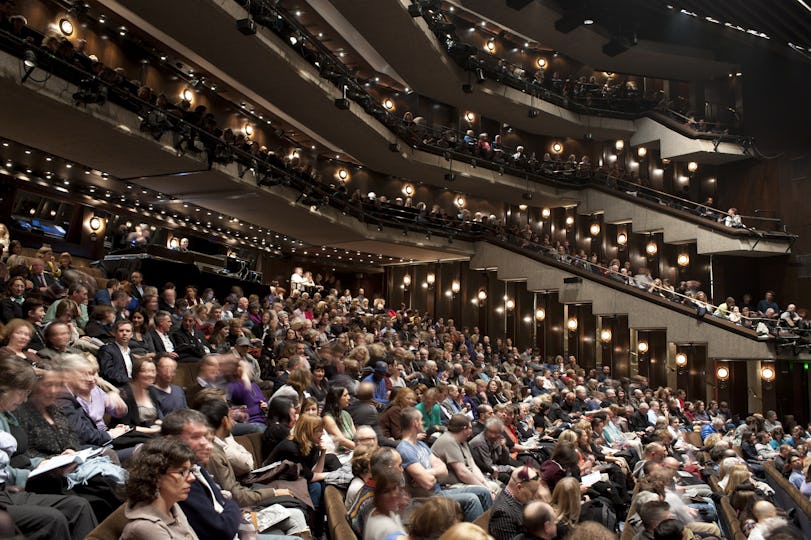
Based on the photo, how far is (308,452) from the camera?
15.0ft

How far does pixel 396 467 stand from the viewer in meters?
3.52

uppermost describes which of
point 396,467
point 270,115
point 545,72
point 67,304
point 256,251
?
point 545,72

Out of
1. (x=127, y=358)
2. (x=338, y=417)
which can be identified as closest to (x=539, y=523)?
(x=338, y=417)

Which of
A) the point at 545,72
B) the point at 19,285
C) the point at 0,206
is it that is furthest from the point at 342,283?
the point at 19,285

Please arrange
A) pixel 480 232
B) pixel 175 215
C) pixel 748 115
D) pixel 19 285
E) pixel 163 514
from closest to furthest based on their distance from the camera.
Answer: pixel 163 514
pixel 19 285
pixel 175 215
pixel 748 115
pixel 480 232

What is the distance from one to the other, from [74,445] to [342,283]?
71.5ft

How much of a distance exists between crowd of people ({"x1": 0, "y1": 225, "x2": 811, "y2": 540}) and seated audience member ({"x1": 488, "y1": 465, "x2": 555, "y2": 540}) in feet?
0.04

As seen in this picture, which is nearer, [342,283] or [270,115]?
[270,115]

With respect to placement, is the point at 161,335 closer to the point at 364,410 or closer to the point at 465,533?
the point at 364,410

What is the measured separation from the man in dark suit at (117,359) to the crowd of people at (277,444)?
11 mm

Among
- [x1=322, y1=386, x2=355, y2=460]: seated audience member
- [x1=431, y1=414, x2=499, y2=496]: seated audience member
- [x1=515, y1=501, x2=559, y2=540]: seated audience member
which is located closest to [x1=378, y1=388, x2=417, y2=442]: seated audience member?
[x1=322, y1=386, x2=355, y2=460]: seated audience member

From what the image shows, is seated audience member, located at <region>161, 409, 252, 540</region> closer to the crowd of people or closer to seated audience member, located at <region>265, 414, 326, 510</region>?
the crowd of people

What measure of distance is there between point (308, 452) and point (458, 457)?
51.2 inches

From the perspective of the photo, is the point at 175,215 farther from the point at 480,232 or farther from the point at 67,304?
the point at 67,304
